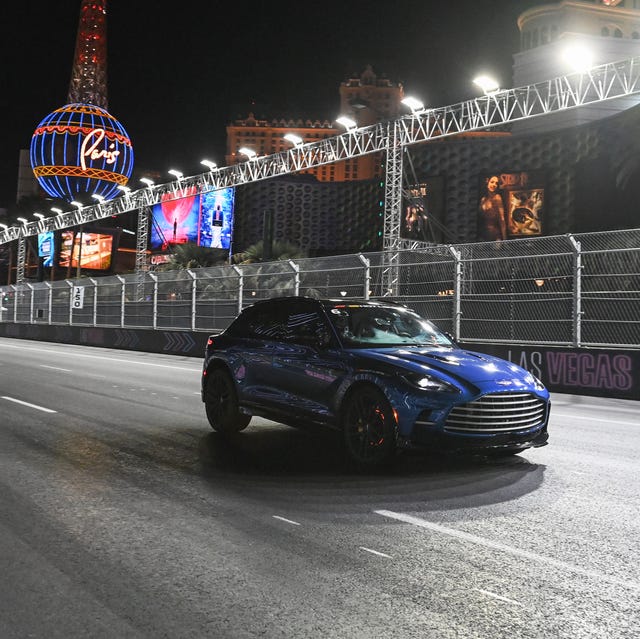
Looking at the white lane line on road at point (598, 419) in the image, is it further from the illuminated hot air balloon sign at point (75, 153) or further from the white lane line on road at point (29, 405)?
the illuminated hot air balloon sign at point (75, 153)

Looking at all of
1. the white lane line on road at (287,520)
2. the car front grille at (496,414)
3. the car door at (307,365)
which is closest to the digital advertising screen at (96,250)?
the car door at (307,365)

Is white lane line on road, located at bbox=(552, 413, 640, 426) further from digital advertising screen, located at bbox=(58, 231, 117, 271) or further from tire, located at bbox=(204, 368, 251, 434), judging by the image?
Result: digital advertising screen, located at bbox=(58, 231, 117, 271)

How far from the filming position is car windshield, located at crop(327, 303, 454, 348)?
7523mm

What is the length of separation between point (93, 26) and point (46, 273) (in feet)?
113

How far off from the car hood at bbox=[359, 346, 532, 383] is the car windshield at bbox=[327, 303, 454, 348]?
12.8 inches

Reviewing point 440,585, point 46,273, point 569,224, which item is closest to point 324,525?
point 440,585

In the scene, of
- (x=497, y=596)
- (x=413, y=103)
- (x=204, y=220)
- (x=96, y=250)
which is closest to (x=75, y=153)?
(x=204, y=220)

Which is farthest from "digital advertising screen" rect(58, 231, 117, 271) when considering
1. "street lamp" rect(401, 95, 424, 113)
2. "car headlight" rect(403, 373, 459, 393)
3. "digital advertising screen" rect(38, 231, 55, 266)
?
"car headlight" rect(403, 373, 459, 393)

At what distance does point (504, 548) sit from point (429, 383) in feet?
6.54

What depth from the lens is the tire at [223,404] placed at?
8.72 m

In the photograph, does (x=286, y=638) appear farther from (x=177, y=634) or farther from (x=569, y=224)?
(x=569, y=224)

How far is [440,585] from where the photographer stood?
12.9 ft

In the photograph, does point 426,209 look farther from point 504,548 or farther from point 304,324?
point 504,548

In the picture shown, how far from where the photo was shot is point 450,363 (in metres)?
6.77
